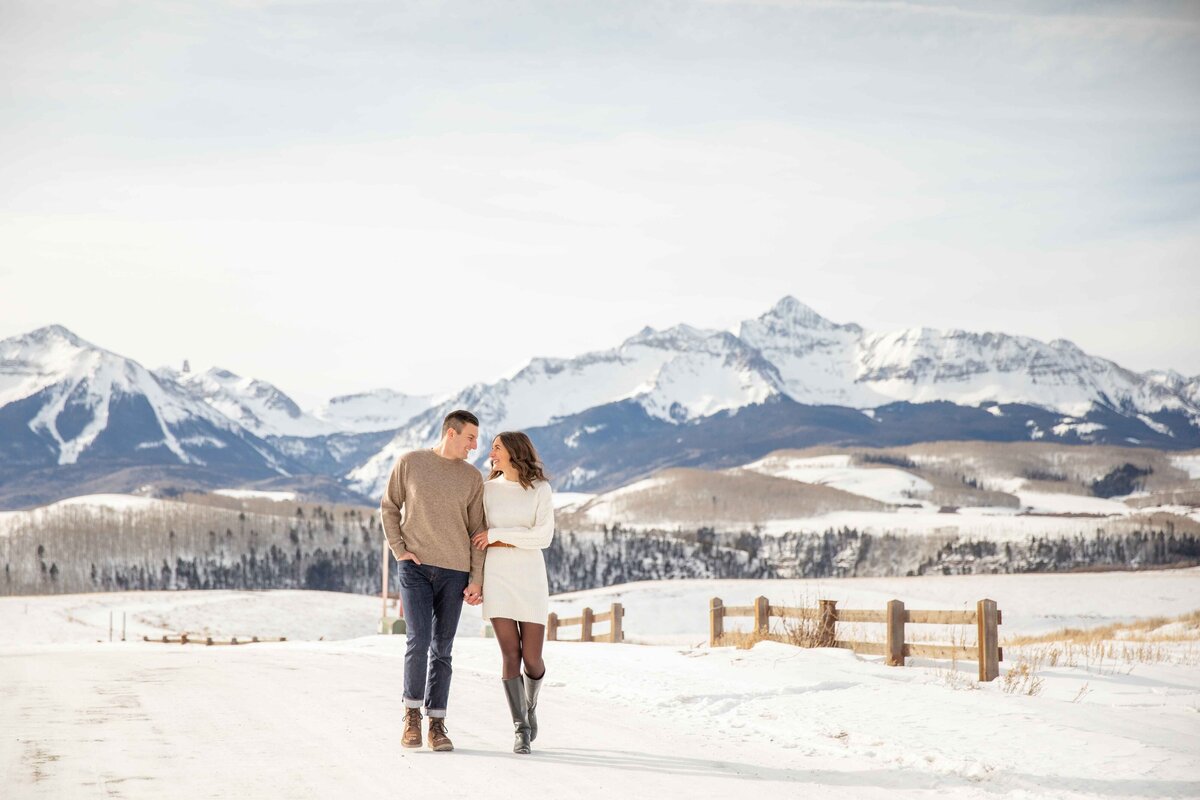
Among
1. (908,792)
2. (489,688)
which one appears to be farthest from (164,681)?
(908,792)

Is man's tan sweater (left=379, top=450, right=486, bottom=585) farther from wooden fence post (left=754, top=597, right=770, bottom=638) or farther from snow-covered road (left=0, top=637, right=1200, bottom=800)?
wooden fence post (left=754, top=597, right=770, bottom=638)

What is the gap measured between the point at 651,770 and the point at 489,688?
5665 mm

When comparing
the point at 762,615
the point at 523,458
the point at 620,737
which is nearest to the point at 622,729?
the point at 620,737

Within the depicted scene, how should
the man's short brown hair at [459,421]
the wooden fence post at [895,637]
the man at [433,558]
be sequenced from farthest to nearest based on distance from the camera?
the wooden fence post at [895,637], the man's short brown hair at [459,421], the man at [433,558]

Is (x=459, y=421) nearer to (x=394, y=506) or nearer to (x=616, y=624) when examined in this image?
(x=394, y=506)

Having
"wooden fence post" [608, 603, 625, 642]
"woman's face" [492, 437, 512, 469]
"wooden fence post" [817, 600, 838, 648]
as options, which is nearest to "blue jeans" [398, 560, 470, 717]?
"woman's face" [492, 437, 512, 469]

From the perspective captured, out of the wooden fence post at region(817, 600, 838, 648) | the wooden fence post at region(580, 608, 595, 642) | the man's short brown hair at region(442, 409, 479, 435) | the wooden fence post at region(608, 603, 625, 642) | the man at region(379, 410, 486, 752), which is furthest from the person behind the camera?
the wooden fence post at region(580, 608, 595, 642)

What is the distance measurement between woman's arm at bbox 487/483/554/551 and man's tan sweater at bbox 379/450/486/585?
25cm

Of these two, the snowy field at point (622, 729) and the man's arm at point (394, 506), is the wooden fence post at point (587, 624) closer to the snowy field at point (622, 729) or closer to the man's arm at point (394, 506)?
the snowy field at point (622, 729)

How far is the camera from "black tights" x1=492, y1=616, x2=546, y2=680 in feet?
32.4

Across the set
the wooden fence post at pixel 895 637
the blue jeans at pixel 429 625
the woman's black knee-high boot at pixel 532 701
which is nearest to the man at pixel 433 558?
the blue jeans at pixel 429 625

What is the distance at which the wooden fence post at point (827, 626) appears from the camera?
62.5ft

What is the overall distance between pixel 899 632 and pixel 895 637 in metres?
0.16

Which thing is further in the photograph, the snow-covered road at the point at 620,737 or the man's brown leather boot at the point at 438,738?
the man's brown leather boot at the point at 438,738
